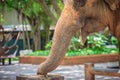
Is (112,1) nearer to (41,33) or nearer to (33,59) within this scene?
(33,59)

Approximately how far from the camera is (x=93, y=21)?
3.73 m

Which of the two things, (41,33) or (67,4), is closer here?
(67,4)

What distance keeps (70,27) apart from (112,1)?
0.49 metres

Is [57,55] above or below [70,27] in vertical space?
below

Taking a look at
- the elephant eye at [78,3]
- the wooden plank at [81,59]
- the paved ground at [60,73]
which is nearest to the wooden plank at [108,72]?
the elephant eye at [78,3]

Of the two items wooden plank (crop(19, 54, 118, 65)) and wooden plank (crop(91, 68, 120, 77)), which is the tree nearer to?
wooden plank (crop(19, 54, 118, 65))

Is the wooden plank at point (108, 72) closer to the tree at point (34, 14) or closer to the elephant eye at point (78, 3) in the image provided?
the elephant eye at point (78, 3)

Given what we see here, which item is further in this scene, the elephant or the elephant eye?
the elephant eye

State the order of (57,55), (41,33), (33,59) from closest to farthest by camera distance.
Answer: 1. (57,55)
2. (33,59)
3. (41,33)

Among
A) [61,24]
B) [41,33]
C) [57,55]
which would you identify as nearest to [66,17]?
[61,24]

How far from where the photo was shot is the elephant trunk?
3459mm

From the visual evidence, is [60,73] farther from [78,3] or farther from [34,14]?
[34,14]

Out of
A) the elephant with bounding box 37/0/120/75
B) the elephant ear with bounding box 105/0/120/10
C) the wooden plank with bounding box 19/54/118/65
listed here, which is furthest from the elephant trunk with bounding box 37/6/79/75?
the wooden plank with bounding box 19/54/118/65

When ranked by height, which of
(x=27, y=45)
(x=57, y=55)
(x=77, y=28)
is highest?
(x=77, y=28)
